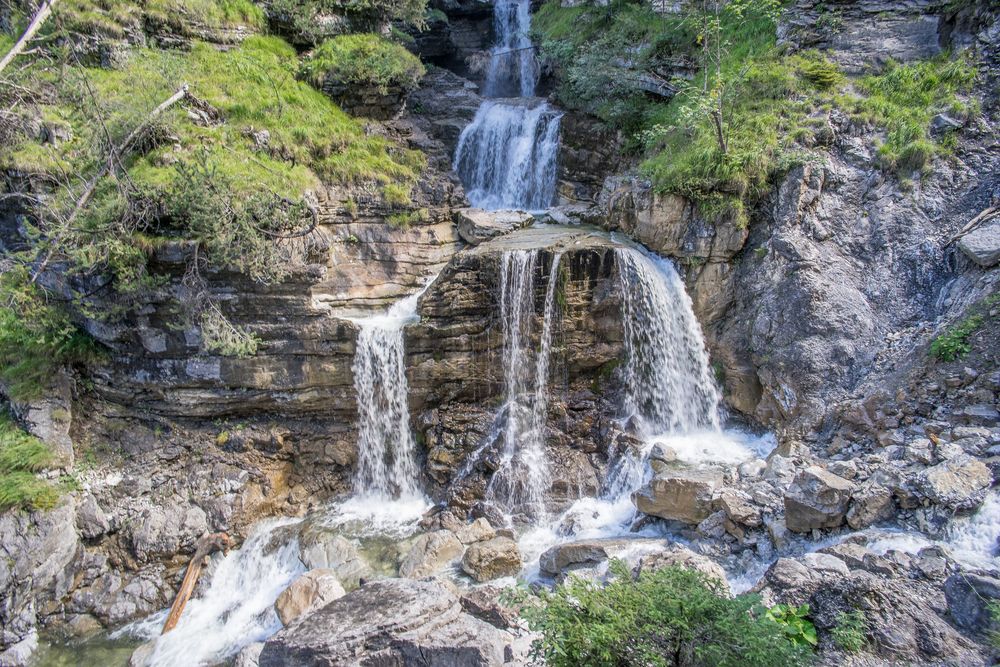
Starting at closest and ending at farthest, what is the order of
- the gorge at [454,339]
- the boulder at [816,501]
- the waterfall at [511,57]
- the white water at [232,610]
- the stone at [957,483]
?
the stone at [957,483] < the boulder at [816,501] < the white water at [232,610] < the gorge at [454,339] < the waterfall at [511,57]

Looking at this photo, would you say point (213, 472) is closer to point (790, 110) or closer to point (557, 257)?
point (557, 257)

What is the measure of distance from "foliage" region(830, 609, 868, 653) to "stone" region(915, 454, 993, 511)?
2439 millimetres

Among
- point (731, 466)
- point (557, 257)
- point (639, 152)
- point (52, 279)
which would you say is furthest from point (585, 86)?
point (52, 279)

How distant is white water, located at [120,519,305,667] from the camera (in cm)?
737

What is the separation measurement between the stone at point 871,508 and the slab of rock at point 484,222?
8338mm

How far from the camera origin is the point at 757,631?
3.69m

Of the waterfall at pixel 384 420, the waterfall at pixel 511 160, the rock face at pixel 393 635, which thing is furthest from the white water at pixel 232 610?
the waterfall at pixel 511 160

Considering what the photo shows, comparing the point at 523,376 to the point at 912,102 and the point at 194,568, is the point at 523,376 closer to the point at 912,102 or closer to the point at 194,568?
the point at 194,568

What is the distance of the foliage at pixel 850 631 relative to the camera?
14.4ft

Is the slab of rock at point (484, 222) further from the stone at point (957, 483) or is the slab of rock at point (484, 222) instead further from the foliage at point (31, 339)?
the stone at point (957, 483)

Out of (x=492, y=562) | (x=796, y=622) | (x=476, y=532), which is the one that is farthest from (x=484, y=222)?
(x=796, y=622)

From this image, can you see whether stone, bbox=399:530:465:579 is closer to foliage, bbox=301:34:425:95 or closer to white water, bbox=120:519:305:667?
white water, bbox=120:519:305:667

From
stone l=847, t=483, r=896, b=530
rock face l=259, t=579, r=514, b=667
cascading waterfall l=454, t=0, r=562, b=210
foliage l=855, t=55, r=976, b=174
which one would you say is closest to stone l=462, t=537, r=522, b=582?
rock face l=259, t=579, r=514, b=667

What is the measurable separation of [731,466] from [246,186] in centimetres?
1007
